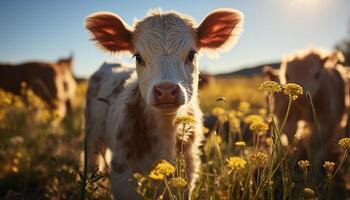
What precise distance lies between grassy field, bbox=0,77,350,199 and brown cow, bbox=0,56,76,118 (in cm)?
374

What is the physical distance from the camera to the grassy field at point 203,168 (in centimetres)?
277

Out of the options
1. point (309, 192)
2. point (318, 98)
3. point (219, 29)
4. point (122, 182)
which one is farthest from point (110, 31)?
point (318, 98)

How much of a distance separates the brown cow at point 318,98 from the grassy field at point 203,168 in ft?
1.69

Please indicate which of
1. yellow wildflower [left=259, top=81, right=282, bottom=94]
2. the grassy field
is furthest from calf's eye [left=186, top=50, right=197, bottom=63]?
yellow wildflower [left=259, top=81, right=282, bottom=94]

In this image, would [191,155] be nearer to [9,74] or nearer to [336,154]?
[336,154]

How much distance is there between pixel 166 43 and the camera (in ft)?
12.6

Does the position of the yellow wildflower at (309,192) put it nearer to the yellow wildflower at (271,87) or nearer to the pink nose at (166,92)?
the yellow wildflower at (271,87)

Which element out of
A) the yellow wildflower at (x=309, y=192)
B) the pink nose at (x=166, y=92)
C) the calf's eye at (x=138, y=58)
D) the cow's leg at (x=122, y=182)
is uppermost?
the calf's eye at (x=138, y=58)

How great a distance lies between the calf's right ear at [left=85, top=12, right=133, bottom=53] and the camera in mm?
4270

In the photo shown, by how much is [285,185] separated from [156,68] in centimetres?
154

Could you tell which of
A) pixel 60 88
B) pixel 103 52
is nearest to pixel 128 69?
pixel 103 52

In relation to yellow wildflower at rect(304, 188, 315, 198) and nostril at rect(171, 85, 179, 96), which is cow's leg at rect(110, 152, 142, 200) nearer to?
nostril at rect(171, 85, 179, 96)

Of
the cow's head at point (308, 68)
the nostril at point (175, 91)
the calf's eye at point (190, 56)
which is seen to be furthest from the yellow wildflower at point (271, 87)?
the cow's head at point (308, 68)

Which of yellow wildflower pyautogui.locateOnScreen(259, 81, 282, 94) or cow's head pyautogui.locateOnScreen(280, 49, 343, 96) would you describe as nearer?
yellow wildflower pyautogui.locateOnScreen(259, 81, 282, 94)
